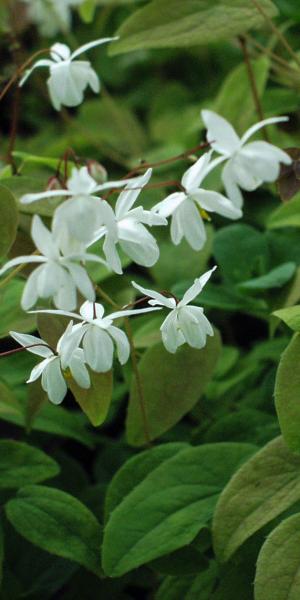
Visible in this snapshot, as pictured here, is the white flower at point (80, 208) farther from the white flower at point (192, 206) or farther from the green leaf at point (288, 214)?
the green leaf at point (288, 214)

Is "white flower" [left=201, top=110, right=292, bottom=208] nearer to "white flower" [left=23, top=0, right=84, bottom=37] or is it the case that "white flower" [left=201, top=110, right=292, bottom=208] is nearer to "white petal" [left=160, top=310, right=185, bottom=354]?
"white petal" [left=160, top=310, right=185, bottom=354]

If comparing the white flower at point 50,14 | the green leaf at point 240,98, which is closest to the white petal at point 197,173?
the green leaf at point 240,98

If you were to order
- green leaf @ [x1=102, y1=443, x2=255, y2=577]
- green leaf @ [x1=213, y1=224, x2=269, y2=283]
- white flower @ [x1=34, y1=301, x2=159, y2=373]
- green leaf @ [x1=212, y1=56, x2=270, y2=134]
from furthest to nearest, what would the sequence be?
1. green leaf @ [x1=212, y1=56, x2=270, y2=134]
2. green leaf @ [x1=213, y1=224, x2=269, y2=283]
3. green leaf @ [x1=102, y1=443, x2=255, y2=577]
4. white flower @ [x1=34, y1=301, x2=159, y2=373]

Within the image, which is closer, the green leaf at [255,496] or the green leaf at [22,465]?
the green leaf at [255,496]

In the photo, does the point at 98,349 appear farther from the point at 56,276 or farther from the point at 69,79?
the point at 69,79

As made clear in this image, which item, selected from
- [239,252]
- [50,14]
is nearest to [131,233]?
[239,252]

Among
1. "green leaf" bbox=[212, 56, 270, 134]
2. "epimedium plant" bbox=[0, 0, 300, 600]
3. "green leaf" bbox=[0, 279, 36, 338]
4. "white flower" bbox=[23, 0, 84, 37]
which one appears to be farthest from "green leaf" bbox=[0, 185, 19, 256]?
"white flower" bbox=[23, 0, 84, 37]
